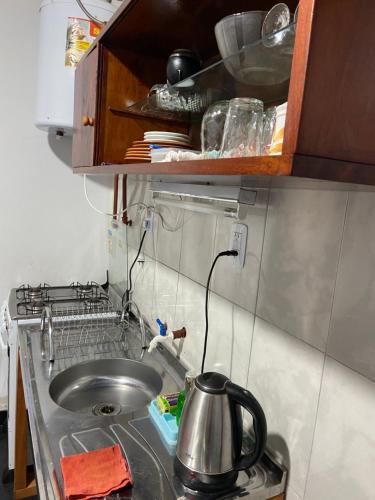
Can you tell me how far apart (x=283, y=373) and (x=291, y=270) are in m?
0.26

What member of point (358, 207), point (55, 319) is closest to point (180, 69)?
point (358, 207)

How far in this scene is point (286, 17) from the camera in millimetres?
626

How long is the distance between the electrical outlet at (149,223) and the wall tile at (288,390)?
0.84m

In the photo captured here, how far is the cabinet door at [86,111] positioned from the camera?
1200 mm

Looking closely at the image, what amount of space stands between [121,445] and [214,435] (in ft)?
1.01

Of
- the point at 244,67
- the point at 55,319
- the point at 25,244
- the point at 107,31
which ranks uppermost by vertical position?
the point at 107,31

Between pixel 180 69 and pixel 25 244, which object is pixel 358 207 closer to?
pixel 180 69

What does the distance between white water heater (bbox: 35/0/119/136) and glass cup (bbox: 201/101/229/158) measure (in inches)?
47.3

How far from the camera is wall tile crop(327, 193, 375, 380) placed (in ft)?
2.17

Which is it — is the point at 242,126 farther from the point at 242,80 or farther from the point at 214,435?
the point at 214,435

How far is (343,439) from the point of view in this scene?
→ 0.71 m

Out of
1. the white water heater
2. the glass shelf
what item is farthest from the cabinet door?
the white water heater

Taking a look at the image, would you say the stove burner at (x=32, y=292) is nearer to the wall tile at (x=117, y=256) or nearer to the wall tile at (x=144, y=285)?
the wall tile at (x=117, y=256)

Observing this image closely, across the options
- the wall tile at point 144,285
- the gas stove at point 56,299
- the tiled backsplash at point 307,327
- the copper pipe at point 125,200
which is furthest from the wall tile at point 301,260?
the gas stove at point 56,299
